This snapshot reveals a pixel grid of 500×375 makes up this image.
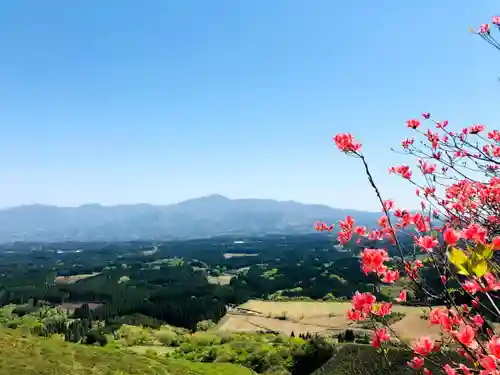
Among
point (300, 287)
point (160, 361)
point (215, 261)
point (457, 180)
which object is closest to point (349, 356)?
point (160, 361)

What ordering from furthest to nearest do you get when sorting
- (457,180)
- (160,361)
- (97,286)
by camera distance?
(97,286) → (160,361) → (457,180)

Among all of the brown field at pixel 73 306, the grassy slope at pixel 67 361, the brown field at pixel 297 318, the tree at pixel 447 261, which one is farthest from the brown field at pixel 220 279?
the tree at pixel 447 261

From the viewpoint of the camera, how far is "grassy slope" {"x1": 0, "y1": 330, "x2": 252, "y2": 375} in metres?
25.4

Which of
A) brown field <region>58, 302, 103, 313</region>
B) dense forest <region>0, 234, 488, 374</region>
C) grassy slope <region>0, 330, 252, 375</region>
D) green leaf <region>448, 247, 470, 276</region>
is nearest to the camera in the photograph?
green leaf <region>448, 247, 470, 276</region>

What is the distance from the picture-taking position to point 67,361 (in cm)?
2869

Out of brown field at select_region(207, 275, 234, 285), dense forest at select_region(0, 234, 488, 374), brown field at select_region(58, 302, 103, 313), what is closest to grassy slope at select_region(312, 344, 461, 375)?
dense forest at select_region(0, 234, 488, 374)

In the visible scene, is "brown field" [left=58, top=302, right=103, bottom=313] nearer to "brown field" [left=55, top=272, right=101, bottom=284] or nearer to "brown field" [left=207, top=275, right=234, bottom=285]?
"brown field" [left=55, top=272, right=101, bottom=284]

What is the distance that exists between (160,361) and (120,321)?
174 feet

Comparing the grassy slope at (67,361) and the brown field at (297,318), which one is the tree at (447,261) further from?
the brown field at (297,318)

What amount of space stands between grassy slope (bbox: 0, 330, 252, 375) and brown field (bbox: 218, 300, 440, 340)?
3970 centimetres

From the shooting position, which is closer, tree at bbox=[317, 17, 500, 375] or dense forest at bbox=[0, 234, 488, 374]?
tree at bbox=[317, 17, 500, 375]

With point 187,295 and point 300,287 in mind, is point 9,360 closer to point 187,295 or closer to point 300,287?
point 187,295

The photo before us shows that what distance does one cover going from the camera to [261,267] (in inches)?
6560

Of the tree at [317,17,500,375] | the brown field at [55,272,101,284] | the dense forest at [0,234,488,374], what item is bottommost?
the brown field at [55,272,101,284]
